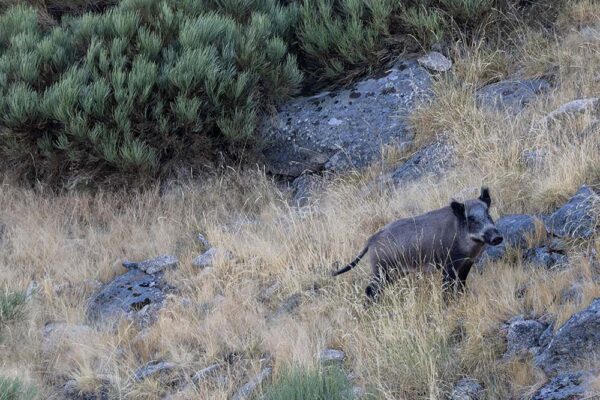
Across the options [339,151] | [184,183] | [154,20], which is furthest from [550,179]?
[154,20]

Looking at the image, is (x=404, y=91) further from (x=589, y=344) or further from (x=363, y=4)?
(x=589, y=344)

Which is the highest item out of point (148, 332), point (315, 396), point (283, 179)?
point (315, 396)

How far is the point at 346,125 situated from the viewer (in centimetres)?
1236

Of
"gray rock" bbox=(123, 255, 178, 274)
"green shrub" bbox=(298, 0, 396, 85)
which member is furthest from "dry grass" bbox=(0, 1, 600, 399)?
"green shrub" bbox=(298, 0, 396, 85)

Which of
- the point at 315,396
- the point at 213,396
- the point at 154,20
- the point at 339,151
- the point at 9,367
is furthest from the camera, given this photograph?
the point at 154,20

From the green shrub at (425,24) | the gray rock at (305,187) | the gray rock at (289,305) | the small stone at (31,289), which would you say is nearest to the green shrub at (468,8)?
the green shrub at (425,24)

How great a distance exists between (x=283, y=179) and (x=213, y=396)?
603 cm

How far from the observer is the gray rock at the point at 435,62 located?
12.6 m

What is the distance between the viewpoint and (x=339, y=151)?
12180 mm

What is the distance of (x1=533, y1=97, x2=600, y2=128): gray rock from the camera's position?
35.0ft

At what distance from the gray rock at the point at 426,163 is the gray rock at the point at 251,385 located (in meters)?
4.27

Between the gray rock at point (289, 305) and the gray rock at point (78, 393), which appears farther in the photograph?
the gray rock at point (289, 305)

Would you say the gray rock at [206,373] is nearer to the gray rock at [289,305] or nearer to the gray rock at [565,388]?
the gray rock at [289,305]

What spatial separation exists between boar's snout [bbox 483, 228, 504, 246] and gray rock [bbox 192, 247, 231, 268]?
9.44ft
